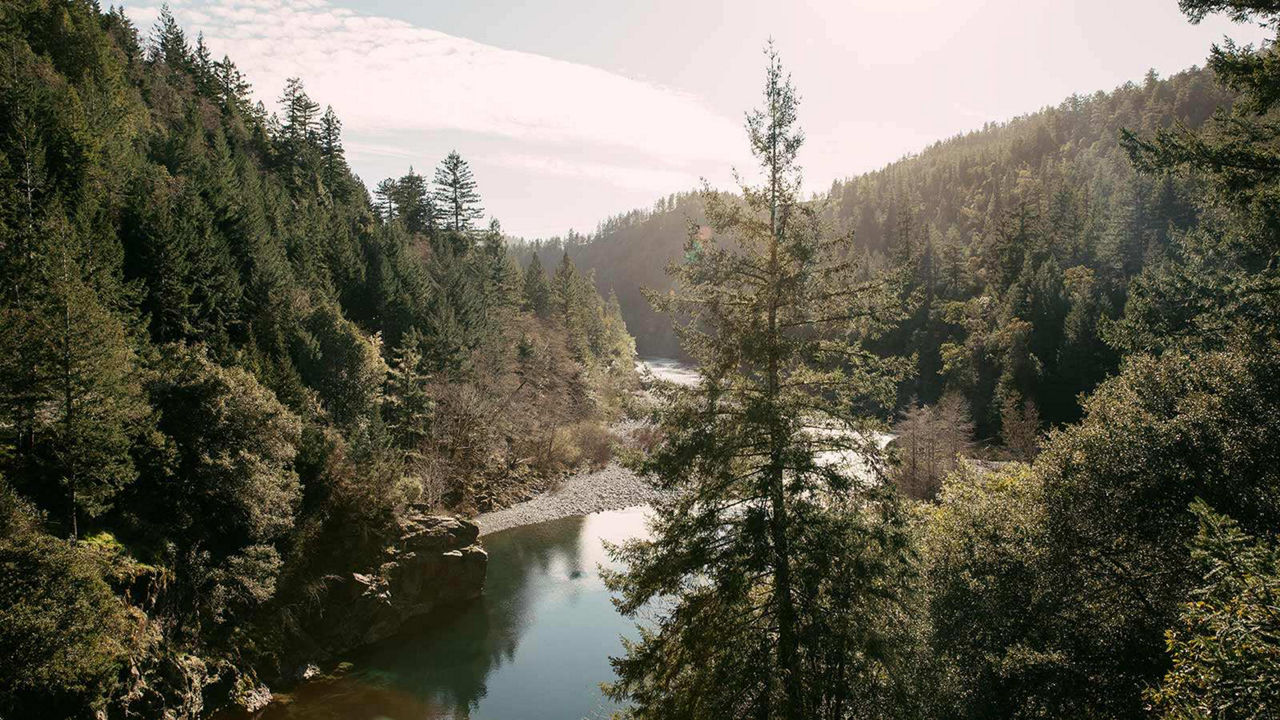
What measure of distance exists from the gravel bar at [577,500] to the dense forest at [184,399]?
1.78 m

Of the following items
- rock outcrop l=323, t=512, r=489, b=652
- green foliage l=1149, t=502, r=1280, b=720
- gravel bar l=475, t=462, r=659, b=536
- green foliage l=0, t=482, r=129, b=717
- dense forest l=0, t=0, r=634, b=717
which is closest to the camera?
green foliage l=1149, t=502, r=1280, b=720

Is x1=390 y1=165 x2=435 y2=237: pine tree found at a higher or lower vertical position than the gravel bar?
higher

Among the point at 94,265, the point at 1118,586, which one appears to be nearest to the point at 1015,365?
the point at 1118,586

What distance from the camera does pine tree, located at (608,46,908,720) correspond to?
976cm

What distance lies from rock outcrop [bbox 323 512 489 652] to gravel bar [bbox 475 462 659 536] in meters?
7.96

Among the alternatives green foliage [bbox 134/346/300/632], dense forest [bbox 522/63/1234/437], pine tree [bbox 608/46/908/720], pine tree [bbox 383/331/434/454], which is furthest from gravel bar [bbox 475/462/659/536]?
pine tree [bbox 608/46/908/720]

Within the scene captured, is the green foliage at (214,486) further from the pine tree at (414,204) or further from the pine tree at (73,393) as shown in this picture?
the pine tree at (414,204)

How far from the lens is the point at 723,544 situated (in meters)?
10.3

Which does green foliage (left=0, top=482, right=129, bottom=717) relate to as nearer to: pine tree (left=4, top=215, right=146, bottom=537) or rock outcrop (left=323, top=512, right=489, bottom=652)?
pine tree (left=4, top=215, right=146, bottom=537)

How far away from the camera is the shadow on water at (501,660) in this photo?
2173 cm

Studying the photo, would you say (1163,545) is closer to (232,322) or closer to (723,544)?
(723,544)

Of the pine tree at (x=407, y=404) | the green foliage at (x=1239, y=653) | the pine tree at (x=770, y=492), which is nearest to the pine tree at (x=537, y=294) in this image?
the pine tree at (x=407, y=404)

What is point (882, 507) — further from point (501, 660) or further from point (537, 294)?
point (537, 294)

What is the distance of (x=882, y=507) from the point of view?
10.1 meters
